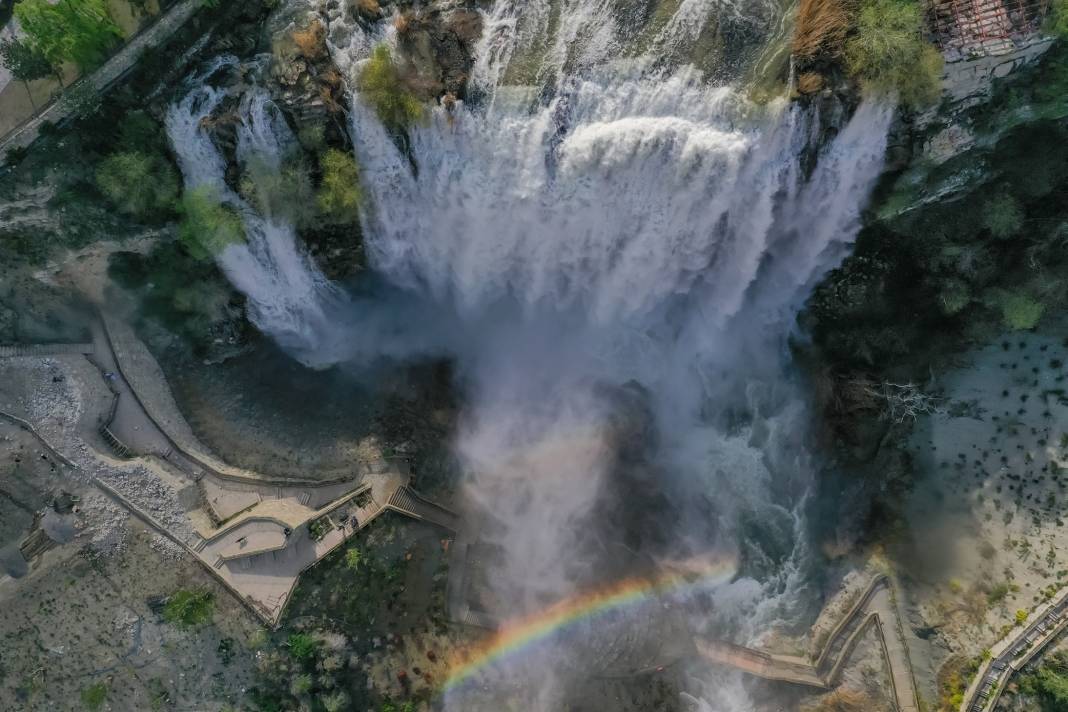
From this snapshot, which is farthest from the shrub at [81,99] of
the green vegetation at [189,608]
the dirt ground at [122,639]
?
the green vegetation at [189,608]

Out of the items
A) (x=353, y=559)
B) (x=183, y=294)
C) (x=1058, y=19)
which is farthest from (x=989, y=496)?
(x=183, y=294)

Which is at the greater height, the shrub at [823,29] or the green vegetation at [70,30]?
the green vegetation at [70,30]

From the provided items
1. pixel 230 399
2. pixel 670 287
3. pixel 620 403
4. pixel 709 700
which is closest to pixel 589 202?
pixel 670 287

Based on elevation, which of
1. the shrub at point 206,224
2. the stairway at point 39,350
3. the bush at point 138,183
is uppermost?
the bush at point 138,183

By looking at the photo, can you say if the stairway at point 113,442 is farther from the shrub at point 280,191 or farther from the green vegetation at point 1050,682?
the green vegetation at point 1050,682

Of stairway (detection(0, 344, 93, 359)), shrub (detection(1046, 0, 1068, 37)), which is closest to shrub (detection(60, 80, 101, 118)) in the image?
stairway (detection(0, 344, 93, 359))

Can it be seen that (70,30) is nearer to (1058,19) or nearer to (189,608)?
(189,608)

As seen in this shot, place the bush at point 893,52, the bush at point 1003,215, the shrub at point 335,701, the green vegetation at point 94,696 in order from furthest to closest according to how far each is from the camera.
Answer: the shrub at point 335,701 → the green vegetation at point 94,696 → the bush at point 1003,215 → the bush at point 893,52
